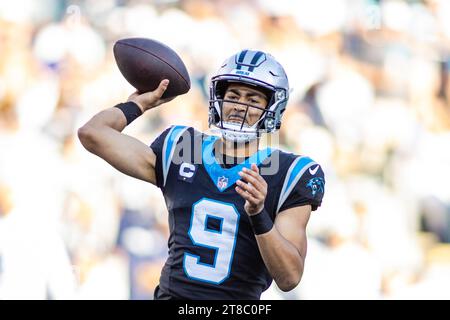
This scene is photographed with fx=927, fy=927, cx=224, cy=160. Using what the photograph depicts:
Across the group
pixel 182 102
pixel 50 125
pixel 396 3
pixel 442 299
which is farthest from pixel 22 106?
pixel 442 299

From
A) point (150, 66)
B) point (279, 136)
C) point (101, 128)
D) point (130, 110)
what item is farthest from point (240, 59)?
point (279, 136)

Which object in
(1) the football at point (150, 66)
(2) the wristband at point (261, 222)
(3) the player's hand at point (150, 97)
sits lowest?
(2) the wristband at point (261, 222)

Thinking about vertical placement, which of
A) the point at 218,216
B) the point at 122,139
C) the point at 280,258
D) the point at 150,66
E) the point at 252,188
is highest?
the point at 150,66

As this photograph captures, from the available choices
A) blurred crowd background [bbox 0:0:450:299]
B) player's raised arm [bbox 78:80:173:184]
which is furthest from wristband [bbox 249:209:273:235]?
blurred crowd background [bbox 0:0:450:299]

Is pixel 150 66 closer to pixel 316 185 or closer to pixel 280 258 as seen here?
pixel 316 185

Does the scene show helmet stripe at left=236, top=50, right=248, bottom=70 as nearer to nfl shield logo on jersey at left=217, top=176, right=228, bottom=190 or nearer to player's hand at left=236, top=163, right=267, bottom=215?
nfl shield logo on jersey at left=217, top=176, right=228, bottom=190

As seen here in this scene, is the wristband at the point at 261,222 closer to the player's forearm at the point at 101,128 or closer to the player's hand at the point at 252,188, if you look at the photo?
the player's hand at the point at 252,188

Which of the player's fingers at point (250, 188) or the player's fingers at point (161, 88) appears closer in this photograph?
the player's fingers at point (250, 188)

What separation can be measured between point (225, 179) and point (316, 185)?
29 cm

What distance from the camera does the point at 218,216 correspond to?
285 centimetres

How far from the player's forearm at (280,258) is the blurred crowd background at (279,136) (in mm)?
2036

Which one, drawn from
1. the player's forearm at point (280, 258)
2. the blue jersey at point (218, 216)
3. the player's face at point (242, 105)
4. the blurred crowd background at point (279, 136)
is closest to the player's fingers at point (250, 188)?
the player's forearm at point (280, 258)

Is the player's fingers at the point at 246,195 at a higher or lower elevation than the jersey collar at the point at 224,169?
lower

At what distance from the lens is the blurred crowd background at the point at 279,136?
4.80m
